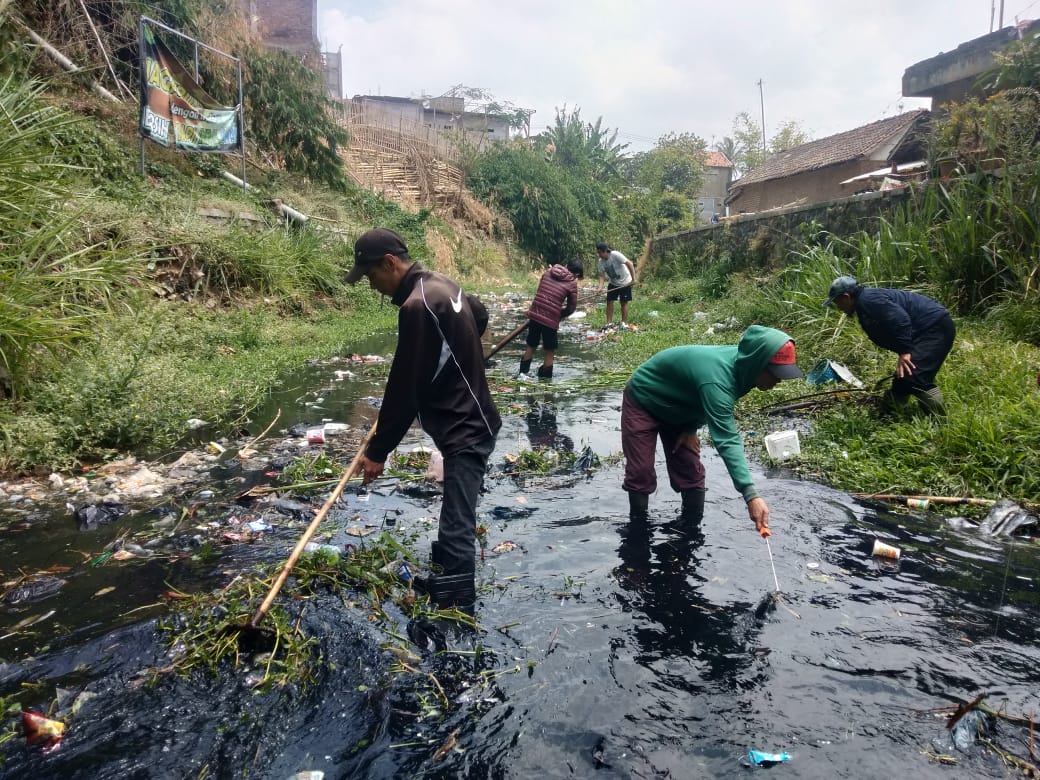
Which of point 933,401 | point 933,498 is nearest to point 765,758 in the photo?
point 933,498

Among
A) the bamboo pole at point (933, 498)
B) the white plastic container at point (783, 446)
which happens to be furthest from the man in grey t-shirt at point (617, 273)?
the bamboo pole at point (933, 498)

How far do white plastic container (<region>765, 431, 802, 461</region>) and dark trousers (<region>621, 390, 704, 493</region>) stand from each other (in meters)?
1.43

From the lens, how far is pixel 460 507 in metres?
2.95

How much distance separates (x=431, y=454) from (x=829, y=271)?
242 inches

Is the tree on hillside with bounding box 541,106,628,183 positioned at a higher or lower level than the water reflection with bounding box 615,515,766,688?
higher

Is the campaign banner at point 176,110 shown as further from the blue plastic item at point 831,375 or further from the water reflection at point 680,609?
the water reflection at point 680,609

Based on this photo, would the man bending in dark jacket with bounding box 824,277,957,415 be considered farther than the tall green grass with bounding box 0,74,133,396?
Yes

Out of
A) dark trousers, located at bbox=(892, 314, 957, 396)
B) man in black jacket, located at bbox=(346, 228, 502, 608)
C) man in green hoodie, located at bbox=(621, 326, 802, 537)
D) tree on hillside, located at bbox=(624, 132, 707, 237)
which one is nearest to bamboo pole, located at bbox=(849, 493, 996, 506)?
dark trousers, located at bbox=(892, 314, 957, 396)

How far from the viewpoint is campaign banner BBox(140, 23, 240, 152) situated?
32.7ft

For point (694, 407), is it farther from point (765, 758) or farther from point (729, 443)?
point (765, 758)

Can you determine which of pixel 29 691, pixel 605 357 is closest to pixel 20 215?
pixel 29 691

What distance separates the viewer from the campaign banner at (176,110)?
9977 millimetres

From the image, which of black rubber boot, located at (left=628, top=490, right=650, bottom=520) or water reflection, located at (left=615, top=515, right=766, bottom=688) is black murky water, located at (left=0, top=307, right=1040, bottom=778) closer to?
water reflection, located at (left=615, top=515, right=766, bottom=688)

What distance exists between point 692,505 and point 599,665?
1.63m
